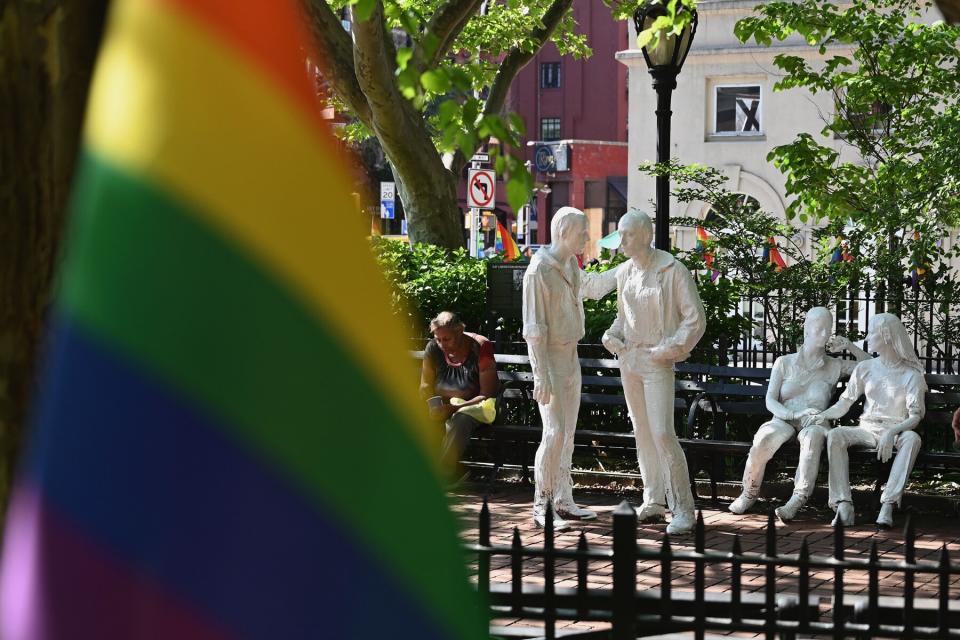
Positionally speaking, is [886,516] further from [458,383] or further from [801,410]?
[458,383]

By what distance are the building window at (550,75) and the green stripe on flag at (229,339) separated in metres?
72.9

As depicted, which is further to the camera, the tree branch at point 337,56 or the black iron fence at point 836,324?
the tree branch at point 337,56

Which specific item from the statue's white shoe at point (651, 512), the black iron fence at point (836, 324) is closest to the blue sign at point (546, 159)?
the black iron fence at point (836, 324)

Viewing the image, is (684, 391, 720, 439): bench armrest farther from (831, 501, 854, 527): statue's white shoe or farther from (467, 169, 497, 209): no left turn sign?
(467, 169, 497, 209): no left turn sign

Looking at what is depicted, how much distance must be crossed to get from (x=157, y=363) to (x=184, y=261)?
0.33ft

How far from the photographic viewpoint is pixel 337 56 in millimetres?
16234

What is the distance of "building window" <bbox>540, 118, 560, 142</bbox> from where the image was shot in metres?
74.5

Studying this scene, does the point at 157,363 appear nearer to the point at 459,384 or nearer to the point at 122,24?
the point at 122,24

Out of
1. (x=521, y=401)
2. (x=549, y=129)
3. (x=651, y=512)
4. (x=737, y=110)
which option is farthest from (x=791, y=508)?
(x=549, y=129)

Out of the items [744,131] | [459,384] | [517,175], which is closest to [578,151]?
[744,131]

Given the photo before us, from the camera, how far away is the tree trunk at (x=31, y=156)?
2863 mm

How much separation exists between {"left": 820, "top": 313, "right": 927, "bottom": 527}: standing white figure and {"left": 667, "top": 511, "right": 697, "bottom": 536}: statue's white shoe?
3.73ft

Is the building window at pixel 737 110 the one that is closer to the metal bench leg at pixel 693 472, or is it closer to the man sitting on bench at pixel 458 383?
the metal bench leg at pixel 693 472

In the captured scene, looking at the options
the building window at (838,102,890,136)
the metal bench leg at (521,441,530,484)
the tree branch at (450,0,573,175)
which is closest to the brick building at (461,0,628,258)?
the tree branch at (450,0,573,175)
